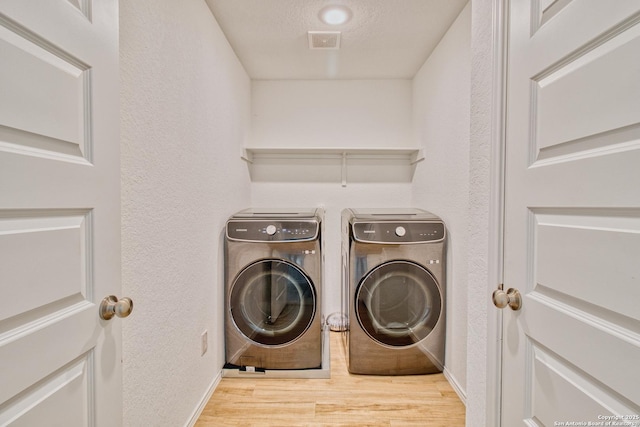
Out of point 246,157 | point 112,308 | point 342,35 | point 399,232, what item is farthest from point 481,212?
point 246,157

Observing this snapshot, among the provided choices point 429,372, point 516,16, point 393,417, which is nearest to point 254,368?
point 393,417

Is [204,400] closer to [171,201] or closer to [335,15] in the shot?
[171,201]

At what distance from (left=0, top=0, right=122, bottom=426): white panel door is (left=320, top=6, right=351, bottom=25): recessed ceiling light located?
1321 millimetres

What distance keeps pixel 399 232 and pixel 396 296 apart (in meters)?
0.44

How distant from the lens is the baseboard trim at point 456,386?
1.76 m

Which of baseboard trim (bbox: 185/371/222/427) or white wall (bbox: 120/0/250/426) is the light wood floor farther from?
white wall (bbox: 120/0/250/426)

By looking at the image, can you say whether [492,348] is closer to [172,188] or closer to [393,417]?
[393,417]

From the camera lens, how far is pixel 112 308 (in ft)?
2.51

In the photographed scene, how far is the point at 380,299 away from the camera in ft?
6.60

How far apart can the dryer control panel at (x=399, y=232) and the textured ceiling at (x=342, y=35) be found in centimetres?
129

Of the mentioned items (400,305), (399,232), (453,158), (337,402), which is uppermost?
(453,158)

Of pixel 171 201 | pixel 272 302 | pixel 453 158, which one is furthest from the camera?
pixel 272 302

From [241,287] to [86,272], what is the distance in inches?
52.4

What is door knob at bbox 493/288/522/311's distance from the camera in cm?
87
